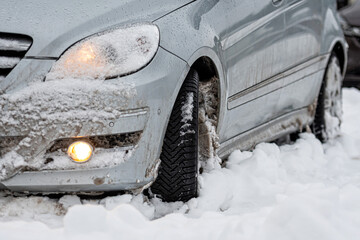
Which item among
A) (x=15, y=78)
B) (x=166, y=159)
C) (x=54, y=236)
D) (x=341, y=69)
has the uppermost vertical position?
(x=341, y=69)

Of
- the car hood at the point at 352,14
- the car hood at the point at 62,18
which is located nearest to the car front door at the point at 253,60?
the car hood at the point at 62,18

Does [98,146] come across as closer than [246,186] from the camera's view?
Yes

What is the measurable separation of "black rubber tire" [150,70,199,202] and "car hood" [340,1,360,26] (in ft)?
20.3

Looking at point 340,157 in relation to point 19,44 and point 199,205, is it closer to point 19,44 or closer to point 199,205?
point 199,205

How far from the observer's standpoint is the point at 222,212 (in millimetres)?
3586

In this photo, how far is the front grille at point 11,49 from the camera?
3172 mm

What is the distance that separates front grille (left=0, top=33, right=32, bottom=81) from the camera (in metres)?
3.17

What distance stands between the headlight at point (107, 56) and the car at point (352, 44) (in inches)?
245

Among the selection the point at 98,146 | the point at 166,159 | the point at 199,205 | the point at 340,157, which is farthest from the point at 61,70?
the point at 340,157

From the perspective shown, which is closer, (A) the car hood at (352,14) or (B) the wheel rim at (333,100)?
(B) the wheel rim at (333,100)

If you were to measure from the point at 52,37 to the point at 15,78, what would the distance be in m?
0.24

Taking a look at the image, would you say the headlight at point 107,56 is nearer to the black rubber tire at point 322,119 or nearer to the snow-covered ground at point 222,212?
the snow-covered ground at point 222,212

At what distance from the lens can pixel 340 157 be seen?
213 inches

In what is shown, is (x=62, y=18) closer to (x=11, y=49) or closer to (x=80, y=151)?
(x=11, y=49)
